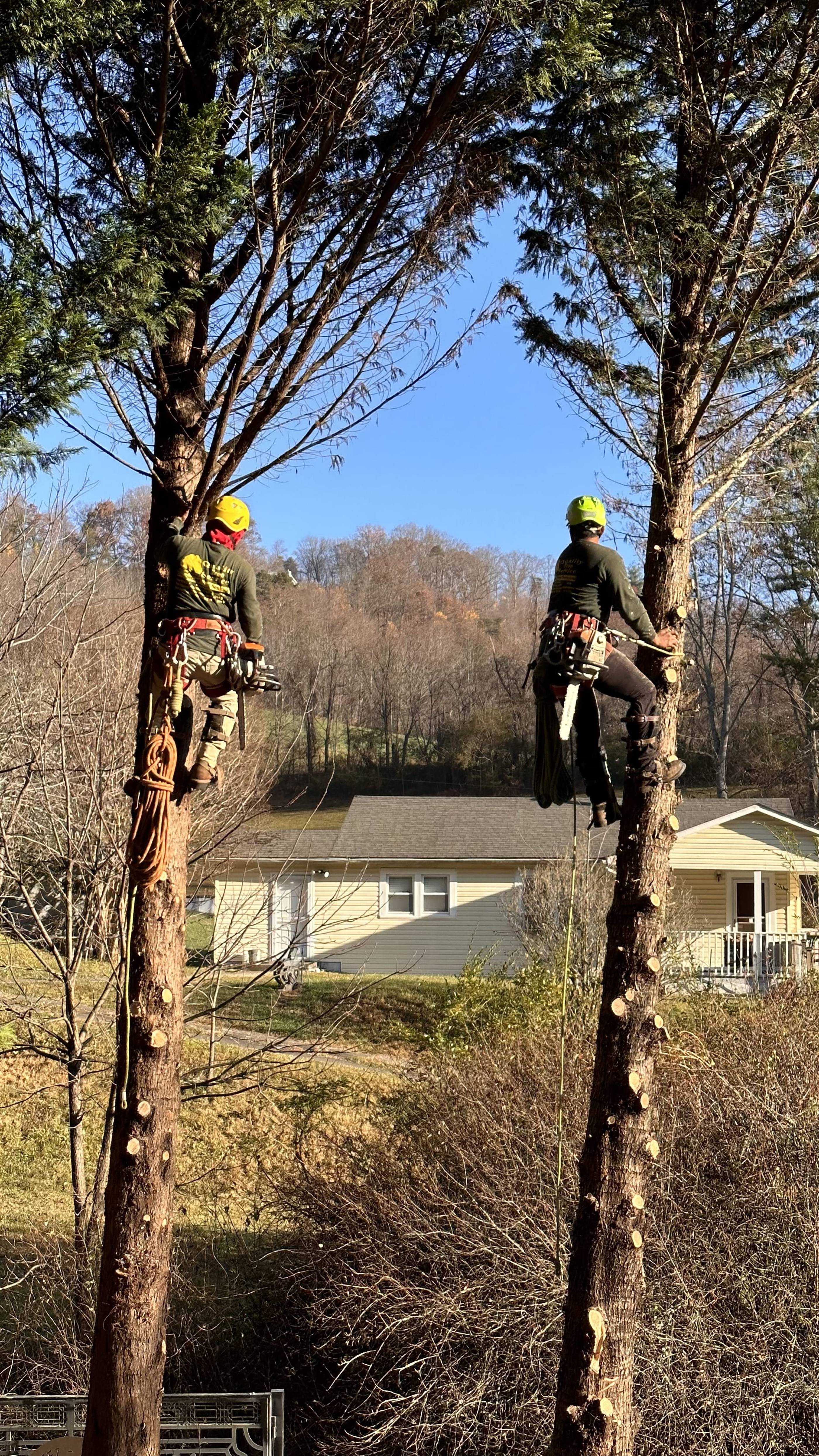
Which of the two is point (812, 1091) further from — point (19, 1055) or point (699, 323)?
point (19, 1055)

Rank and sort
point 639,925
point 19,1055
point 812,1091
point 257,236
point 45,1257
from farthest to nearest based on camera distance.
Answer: point 19,1055
point 45,1257
point 812,1091
point 257,236
point 639,925

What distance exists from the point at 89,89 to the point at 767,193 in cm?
357

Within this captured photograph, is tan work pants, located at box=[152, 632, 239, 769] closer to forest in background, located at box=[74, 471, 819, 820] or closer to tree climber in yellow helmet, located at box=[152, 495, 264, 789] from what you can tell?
tree climber in yellow helmet, located at box=[152, 495, 264, 789]

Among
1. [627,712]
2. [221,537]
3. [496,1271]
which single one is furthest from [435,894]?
[221,537]

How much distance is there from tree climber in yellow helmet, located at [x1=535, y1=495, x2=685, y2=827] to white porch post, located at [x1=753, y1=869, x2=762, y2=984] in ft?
39.9

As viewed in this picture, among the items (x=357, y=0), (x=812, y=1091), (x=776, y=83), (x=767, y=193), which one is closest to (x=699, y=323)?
(x=767, y=193)

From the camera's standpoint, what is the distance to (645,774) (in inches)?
225

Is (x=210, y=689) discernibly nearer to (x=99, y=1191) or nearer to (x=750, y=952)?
(x=99, y=1191)

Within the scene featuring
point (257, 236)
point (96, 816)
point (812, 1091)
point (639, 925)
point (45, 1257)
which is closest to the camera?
point (639, 925)

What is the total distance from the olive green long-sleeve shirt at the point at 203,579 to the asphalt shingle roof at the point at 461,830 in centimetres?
1942

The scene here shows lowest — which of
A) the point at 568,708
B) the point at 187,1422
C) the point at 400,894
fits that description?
the point at 187,1422

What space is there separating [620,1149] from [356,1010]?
1251cm

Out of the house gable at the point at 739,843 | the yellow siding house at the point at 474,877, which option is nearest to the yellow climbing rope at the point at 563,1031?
the yellow siding house at the point at 474,877

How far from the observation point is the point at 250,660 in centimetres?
A: 564
